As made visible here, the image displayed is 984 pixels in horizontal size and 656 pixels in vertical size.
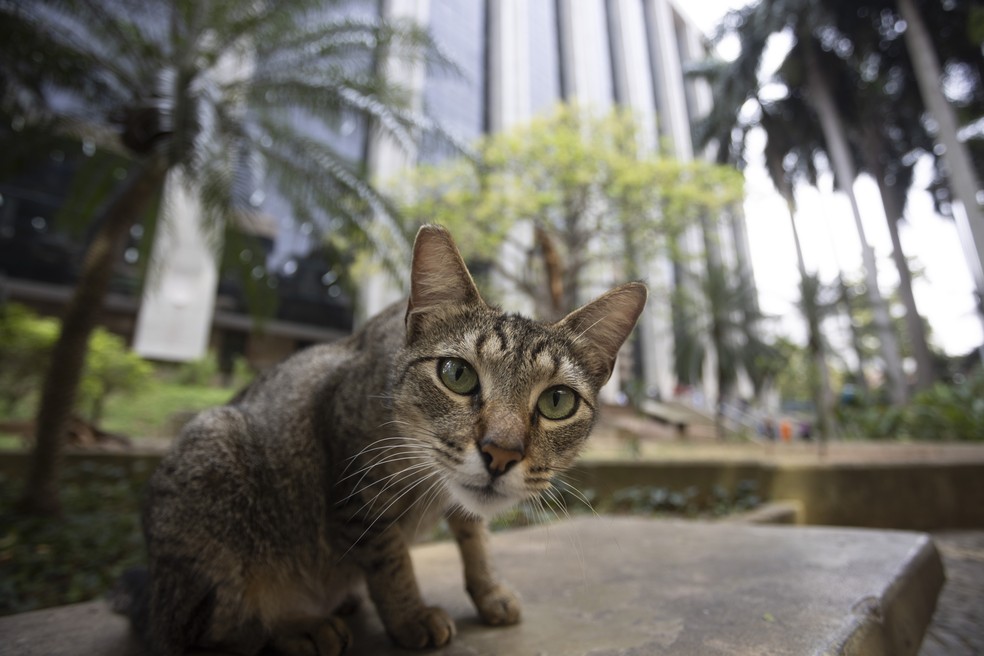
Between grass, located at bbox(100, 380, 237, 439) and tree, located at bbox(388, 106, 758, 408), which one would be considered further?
tree, located at bbox(388, 106, 758, 408)

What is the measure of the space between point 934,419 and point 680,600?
41.1 feet

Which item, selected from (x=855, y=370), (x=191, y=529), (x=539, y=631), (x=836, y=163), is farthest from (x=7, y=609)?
(x=855, y=370)

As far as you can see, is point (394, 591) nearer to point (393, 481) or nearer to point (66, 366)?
point (393, 481)

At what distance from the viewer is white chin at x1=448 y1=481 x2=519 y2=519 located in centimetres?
131

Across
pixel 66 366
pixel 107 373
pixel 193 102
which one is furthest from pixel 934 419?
pixel 107 373

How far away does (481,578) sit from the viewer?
179 cm

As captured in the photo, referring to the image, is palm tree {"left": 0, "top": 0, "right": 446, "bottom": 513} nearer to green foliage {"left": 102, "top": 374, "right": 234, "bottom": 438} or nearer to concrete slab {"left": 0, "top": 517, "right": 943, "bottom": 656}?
concrete slab {"left": 0, "top": 517, "right": 943, "bottom": 656}

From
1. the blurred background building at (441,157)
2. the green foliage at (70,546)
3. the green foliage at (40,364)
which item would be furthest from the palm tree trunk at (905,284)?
the green foliage at (40,364)

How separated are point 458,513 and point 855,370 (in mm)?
33585

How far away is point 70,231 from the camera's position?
7082 mm

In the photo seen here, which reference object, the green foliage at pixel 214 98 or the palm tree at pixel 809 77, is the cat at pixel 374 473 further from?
the palm tree at pixel 809 77

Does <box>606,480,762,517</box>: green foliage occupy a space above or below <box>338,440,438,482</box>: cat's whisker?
below

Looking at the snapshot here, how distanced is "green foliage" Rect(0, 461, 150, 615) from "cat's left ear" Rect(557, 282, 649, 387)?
11.1ft

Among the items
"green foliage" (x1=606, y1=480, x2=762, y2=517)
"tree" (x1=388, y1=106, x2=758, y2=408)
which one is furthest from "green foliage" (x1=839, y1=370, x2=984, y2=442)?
"green foliage" (x1=606, y1=480, x2=762, y2=517)
